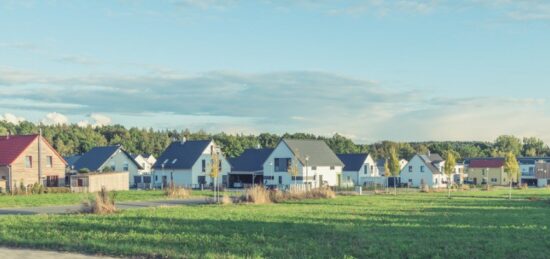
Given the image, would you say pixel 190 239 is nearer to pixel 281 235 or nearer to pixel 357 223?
pixel 281 235

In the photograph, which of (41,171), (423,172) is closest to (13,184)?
(41,171)

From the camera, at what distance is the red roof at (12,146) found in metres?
55.8

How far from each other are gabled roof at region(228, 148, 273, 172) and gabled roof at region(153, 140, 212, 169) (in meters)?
5.88

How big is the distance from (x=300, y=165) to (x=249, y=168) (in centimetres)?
771

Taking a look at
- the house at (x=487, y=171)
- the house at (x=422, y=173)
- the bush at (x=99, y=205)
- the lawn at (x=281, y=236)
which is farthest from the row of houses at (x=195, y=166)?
the lawn at (x=281, y=236)

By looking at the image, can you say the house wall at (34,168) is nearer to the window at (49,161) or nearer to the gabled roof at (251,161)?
the window at (49,161)

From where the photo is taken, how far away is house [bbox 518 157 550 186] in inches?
4624

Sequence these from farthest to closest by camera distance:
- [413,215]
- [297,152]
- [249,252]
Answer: [297,152] → [413,215] → [249,252]

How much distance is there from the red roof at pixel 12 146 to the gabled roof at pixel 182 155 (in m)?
18.2

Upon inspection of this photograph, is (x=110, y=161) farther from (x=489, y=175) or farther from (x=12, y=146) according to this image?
(x=489, y=175)

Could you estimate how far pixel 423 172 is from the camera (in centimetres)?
9338

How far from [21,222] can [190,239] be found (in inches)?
286

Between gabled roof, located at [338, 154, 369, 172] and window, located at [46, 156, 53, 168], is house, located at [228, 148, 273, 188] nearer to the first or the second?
gabled roof, located at [338, 154, 369, 172]

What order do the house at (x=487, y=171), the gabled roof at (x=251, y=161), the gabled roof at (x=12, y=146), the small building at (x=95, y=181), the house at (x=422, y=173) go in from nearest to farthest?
1. the small building at (x=95, y=181)
2. the gabled roof at (x=12, y=146)
3. the gabled roof at (x=251, y=161)
4. the house at (x=422, y=173)
5. the house at (x=487, y=171)
